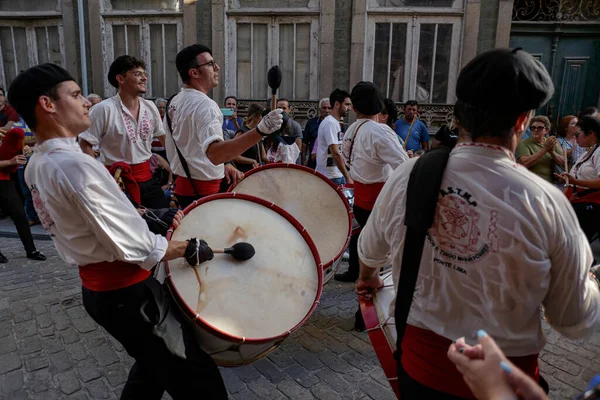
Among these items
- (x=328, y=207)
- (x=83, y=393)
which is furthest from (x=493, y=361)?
(x=83, y=393)

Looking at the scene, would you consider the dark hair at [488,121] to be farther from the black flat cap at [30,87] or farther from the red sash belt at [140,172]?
the red sash belt at [140,172]

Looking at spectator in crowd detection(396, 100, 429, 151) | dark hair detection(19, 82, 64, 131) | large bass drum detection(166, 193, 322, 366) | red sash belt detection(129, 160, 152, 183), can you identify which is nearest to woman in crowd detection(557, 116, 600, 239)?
spectator in crowd detection(396, 100, 429, 151)

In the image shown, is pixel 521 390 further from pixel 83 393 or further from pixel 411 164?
pixel 83 393

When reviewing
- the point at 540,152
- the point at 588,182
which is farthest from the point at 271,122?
the point at 540,152

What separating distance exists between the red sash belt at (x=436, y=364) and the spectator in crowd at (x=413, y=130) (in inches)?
278

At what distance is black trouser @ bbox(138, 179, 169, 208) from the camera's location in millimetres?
4191

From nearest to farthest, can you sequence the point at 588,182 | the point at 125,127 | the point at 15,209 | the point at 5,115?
the point at 125,127 → the point at 588,182 → the point at 15,209 → the point at 5,115

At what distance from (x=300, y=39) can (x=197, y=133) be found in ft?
23.2

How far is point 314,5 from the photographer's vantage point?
9422 millimetres

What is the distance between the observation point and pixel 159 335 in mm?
1932

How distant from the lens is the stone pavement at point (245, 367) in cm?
289

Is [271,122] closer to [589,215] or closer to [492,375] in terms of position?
[492,375]

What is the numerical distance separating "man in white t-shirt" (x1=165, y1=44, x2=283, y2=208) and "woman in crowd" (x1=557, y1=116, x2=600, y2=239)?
3.72 metres

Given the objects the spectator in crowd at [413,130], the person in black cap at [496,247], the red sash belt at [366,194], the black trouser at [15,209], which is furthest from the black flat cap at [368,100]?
the spectator in crowd at [413,130]
